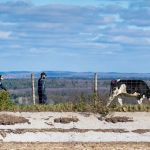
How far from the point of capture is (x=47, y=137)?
25.9m

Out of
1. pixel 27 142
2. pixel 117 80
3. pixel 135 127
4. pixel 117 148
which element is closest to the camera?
pixel 117 148

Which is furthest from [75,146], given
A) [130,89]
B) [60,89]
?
[130,89]

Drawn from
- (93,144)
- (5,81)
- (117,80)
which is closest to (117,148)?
(93,144)

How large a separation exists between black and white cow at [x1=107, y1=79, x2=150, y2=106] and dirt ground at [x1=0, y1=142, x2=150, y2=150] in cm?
883

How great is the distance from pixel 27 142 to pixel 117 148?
3659 millimetres

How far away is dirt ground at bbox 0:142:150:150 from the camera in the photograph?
74.8 feet

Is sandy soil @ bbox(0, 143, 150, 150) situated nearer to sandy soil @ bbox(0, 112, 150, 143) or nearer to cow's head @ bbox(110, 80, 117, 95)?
sandy soil @ bbox(0, 112, 150, 143)

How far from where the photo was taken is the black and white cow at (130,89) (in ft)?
108

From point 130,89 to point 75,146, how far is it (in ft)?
33.8

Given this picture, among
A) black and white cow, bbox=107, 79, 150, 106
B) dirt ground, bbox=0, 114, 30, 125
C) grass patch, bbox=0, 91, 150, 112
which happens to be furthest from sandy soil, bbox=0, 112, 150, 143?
black and white cow, bbox=107, 79, 150, 106

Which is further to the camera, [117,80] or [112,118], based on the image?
[117,80]

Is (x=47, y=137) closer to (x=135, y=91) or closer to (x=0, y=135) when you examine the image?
(x=0, y=135)

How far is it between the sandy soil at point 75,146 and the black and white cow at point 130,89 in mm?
8831

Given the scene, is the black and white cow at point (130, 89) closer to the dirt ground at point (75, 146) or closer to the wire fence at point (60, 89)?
the wire fence at point (60, 89)
